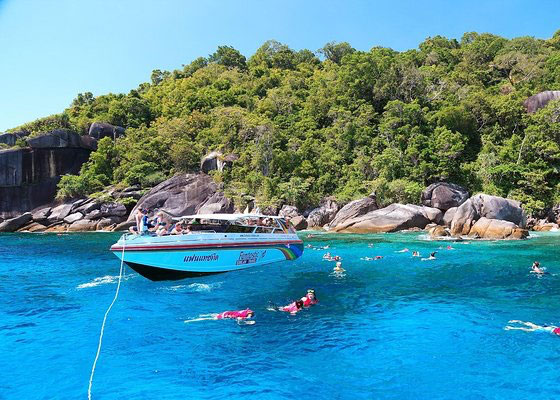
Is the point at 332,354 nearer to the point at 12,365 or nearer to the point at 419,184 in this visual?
the point at 12,365

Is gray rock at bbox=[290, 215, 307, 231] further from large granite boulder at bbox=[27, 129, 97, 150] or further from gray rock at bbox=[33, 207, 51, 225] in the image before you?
large granite boulder at bbox=[27, 129, 97, 150]

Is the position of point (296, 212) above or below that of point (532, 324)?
above

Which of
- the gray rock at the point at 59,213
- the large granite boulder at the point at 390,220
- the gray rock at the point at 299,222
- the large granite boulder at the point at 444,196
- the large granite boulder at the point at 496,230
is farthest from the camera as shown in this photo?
the gray rock at the point at 59,213

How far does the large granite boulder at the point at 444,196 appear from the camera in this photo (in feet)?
151

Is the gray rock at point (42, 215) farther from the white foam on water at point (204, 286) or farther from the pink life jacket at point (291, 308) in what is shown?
the pink life jacket at point (291, 308)

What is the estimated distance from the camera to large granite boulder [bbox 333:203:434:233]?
4306 cm

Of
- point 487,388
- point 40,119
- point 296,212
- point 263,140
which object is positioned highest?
point 40,119

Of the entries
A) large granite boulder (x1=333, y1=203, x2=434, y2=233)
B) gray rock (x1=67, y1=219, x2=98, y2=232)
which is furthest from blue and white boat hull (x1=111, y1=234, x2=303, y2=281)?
gray rock (x1=67, y1=219, x2=98, y2=232)

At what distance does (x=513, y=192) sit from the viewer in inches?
1870

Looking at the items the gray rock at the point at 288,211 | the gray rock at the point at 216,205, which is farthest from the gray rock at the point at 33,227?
the gray rock at the point at 288,211

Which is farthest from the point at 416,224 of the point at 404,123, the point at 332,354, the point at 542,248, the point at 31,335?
the point at 31,335

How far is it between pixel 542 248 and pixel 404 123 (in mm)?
34908

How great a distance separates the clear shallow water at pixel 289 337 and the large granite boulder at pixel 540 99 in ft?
148

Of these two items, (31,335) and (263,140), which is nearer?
(31,335)
